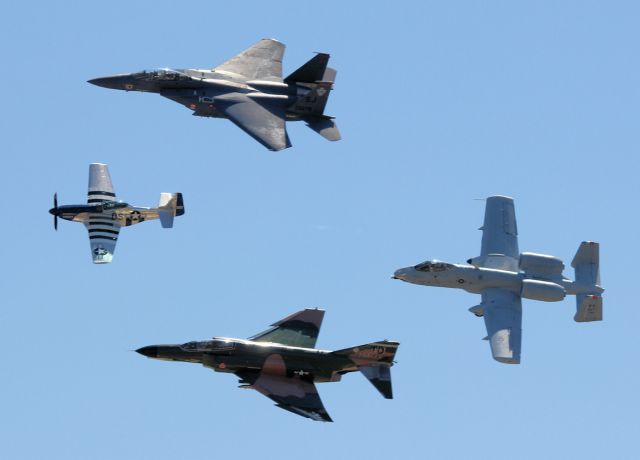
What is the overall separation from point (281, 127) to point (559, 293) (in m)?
18.9

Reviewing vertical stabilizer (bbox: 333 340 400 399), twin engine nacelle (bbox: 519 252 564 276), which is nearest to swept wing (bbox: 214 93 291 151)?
vertical stabilizer (bbox: 333 340 400 399)

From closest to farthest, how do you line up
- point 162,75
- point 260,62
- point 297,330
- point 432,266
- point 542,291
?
point 297,330 < point 542,291 < point 432,266 < point 162,75 < point 260,62

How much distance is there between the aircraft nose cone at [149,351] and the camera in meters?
99.0

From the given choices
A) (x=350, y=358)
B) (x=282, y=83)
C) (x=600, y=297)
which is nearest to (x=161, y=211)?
(x=282, y=83)

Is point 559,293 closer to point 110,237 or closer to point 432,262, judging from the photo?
point 432,262

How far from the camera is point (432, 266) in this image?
108 m

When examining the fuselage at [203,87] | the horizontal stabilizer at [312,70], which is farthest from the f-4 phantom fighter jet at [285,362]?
the horizontal stabilizer at [312,70]

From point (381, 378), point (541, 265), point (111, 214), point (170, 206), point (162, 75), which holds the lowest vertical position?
point (381, 378)

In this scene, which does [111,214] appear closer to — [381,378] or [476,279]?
[381,378]

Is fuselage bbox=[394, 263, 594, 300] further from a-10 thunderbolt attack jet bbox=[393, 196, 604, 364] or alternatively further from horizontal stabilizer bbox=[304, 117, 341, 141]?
horizontal stabilizer bbox=[304, 117, 341, 141]

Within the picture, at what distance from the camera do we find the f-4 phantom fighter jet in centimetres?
9962

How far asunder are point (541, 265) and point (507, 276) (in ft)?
7.72

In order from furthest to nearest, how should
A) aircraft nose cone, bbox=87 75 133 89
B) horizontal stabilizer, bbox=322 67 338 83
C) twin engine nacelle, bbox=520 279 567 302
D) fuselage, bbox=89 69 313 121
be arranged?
horizontal stabilizer, bbox=322 67 338 83, aircraft nose cone, bbox=87 75 133 89, fuselage, bbox=89 69 313 121, twin engine nacelle, bbox=520 279 567 302

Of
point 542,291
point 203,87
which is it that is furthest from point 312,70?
point 542,291
